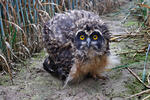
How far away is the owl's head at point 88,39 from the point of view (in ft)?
7.06

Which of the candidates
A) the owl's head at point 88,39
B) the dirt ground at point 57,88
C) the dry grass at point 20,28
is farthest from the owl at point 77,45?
the dry grass at point 20,28

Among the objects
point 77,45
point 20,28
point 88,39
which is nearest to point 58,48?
point 77,45

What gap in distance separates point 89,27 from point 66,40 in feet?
1.01

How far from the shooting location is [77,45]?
7.26ft

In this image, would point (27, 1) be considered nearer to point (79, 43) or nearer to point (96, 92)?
point (79, 43)

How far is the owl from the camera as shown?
219 cm

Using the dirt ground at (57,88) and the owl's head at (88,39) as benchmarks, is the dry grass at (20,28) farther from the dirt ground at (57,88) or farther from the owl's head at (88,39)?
the owl's head at (88,39)

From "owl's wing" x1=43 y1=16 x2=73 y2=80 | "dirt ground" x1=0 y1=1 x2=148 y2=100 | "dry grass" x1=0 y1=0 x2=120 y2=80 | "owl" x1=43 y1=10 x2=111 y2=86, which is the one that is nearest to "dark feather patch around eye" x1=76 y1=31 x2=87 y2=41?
"owl" x1=43 y1=10 x2=111 y2=86

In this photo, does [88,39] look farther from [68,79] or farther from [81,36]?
[68,79]

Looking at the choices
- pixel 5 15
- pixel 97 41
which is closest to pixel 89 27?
pixel 97 41

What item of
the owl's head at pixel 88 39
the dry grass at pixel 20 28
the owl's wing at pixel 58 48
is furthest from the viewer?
the dry grass at pixel 20 28

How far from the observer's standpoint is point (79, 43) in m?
2.20

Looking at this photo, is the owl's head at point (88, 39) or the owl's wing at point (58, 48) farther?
the owl's wing at point (58, 48)

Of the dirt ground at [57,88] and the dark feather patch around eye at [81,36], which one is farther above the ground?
the dark feather patch around eye at [81,36]
